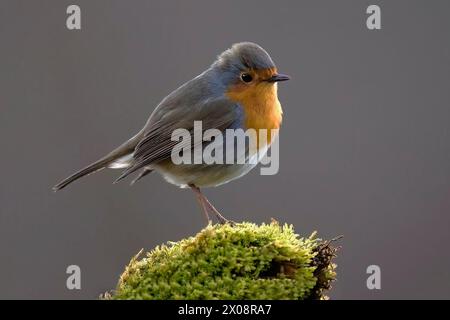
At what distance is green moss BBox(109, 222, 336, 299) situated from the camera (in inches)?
119

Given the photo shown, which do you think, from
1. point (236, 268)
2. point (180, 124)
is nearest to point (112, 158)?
point (180, 124)

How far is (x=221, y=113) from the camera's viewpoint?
4629 mm

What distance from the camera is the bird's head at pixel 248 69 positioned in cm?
457

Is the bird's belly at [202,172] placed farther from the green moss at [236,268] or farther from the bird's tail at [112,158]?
the green moss at [236,268]

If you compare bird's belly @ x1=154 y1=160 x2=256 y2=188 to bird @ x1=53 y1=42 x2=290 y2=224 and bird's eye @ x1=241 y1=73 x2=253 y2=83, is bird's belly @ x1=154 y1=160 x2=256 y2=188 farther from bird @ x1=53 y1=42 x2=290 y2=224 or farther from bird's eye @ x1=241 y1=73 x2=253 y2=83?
bird's eye @ x1=241 y1=73 x2=253 y2=83

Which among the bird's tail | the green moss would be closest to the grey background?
the bird's tail

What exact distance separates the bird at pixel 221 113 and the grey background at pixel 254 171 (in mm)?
2509

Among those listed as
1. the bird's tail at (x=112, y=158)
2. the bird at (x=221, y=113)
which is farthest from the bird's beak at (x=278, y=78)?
the bird's tail at (x=112, y=158)

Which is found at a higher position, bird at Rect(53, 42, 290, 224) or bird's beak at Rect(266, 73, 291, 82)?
bird's beak at Rect(266, 73, 291, 82)

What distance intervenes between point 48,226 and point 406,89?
14.6ft

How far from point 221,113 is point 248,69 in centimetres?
35

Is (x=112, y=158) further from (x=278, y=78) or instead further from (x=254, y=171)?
(x=254, y=171)

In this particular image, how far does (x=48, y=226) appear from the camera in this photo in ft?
23.9
